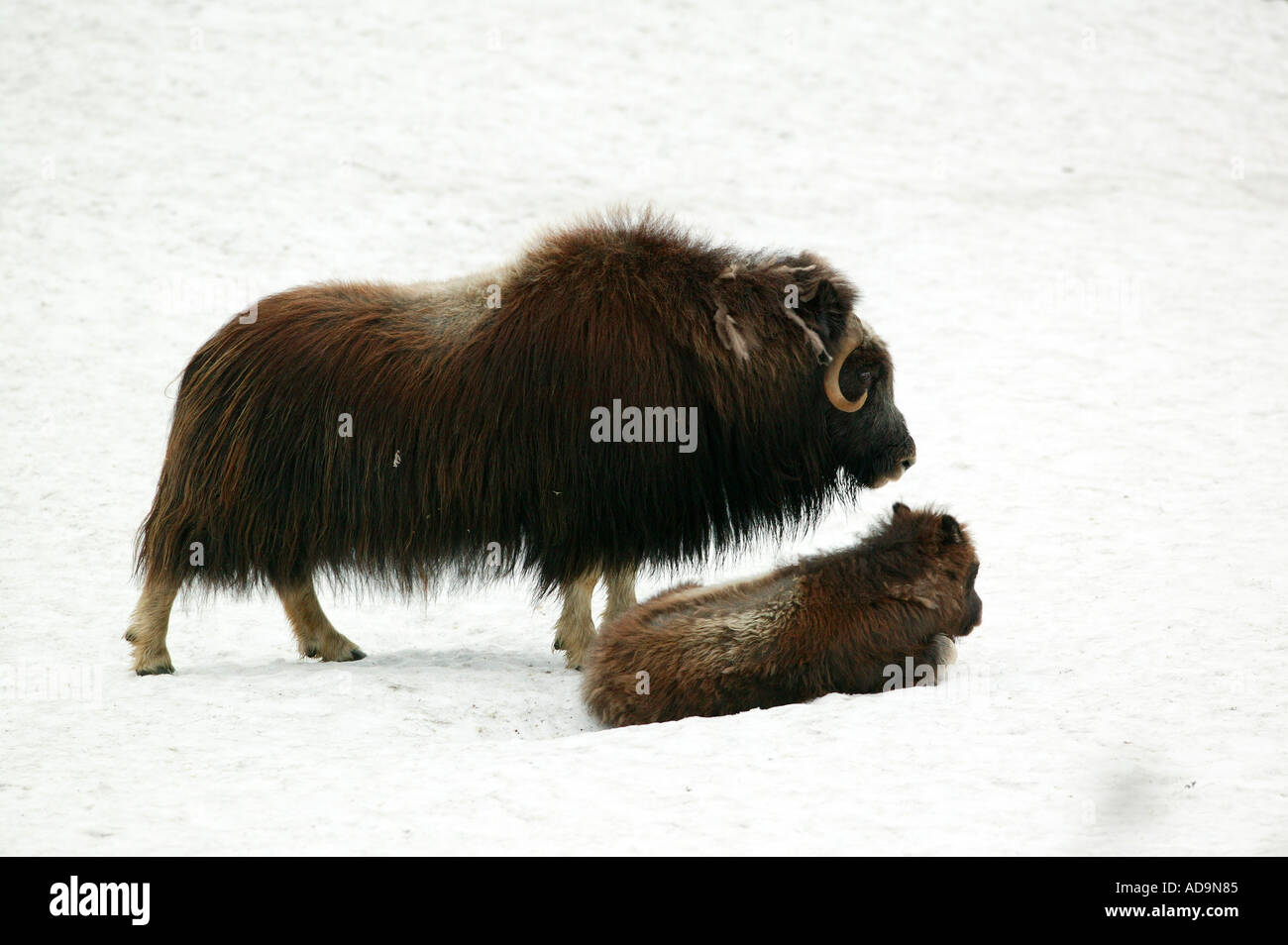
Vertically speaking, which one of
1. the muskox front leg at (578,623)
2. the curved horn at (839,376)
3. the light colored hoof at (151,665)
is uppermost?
the curved horn at (839,376)

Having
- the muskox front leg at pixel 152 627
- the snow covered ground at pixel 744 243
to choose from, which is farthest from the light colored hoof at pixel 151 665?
the snow covered ground at pixel 744 243

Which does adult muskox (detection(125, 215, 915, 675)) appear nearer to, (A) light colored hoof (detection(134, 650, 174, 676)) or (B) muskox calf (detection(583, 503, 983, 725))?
(A) light colored hoof (detection(134, 650, 174, 676))

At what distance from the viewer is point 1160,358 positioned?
297 inches

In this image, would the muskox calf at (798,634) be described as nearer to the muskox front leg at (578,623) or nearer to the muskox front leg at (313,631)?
the muskox front leg at (578,623)

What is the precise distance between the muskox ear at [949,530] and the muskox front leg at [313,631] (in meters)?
1.94

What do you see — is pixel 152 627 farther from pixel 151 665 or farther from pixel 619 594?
pixel 619 594

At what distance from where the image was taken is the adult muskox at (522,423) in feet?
13.5

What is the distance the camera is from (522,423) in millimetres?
4125

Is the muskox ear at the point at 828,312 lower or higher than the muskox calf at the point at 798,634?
higher

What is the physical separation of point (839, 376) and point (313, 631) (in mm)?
1854

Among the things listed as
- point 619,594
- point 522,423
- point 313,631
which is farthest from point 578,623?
point 313,631

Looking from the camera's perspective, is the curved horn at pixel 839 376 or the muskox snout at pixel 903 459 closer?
the curved horn at pixel 839 376

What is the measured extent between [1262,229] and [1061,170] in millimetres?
1482

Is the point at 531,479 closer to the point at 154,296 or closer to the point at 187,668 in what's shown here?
the point at 187,668
